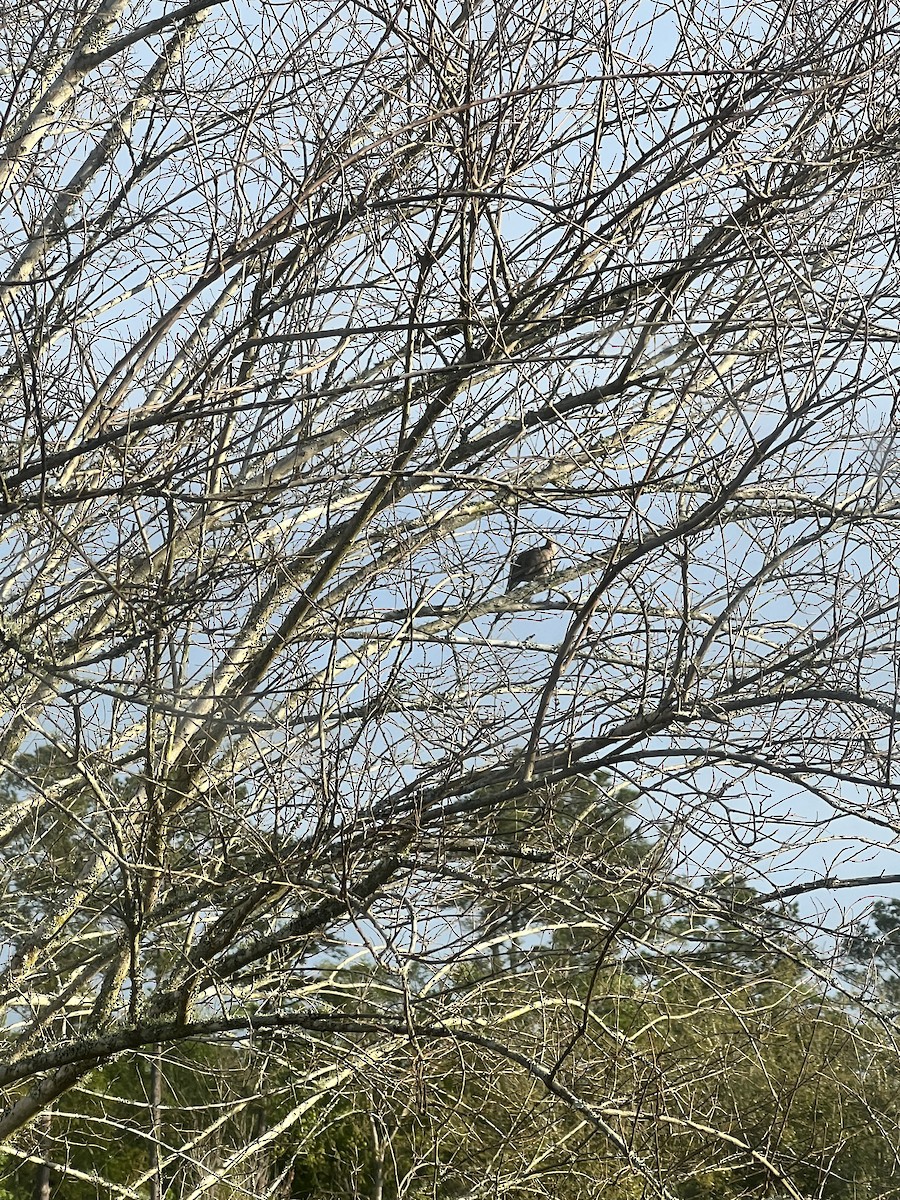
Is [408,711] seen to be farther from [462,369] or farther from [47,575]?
Answer: [47,575]

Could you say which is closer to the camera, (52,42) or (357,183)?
(357,183)

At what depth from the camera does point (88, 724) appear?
4910 mm

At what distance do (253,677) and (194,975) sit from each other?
3.47 feet

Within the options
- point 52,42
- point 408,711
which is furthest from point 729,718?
point 52,42

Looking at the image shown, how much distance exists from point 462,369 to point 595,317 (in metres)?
0.77

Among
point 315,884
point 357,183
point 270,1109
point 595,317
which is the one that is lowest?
point 270,1109

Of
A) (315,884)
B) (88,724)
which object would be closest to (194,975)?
(315,884)

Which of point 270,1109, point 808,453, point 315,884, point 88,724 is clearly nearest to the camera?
point 315,884

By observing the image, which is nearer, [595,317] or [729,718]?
[729,718]

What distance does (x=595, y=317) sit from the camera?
3715 millimetres

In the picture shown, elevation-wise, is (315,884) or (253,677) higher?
(253,677)

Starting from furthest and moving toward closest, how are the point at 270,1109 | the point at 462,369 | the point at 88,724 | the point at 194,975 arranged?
the point at 270,1109
the point at 88,724
the point at 194,975
the point at 462,369

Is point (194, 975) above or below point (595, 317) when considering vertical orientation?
below

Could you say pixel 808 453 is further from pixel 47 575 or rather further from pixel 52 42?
pixel 52 42
